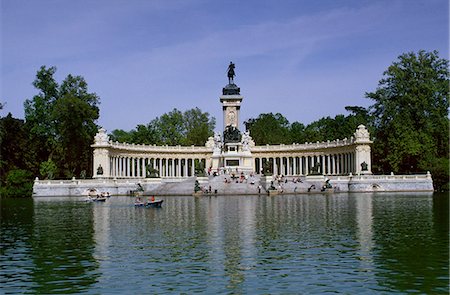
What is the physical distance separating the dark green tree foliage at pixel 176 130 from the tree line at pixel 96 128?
20799 mm

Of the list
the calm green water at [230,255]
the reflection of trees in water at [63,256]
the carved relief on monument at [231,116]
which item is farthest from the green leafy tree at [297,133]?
the reflection of trees in water at [63,256]

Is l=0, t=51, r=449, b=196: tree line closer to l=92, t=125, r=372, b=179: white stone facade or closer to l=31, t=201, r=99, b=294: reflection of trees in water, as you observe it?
l=92, t=125, r=372, b=179: white stone facade

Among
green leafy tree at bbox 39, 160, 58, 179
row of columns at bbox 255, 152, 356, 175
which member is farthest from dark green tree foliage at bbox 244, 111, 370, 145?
green leafy tree at bbox 39, 160, 58, 179

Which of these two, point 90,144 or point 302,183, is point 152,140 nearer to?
point 90,144

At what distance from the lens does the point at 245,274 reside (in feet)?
51.8

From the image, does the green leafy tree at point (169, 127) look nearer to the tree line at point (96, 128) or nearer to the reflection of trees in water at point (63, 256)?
the tree line at point (96, 128)

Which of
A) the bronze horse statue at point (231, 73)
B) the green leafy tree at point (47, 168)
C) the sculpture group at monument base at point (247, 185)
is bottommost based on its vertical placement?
the sculpture group at monument base at point (247, 185)

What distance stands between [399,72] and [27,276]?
67.6 metres

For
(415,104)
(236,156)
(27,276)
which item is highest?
(415,104)

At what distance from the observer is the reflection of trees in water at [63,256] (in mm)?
15133

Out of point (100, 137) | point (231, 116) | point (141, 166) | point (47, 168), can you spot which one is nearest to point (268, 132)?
point (231, 116)

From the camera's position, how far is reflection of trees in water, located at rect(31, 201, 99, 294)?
1513 cm

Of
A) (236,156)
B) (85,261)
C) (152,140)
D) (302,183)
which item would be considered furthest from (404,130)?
(85,261)

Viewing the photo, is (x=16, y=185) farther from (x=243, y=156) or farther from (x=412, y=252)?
(x=412, y=252)
